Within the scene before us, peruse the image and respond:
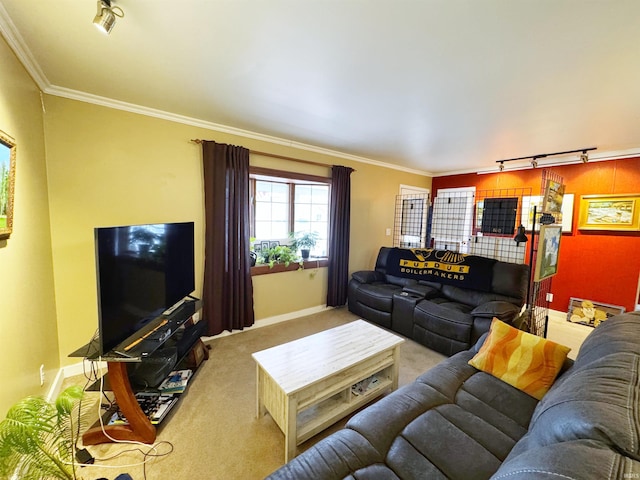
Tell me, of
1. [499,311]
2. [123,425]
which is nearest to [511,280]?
[499,311]

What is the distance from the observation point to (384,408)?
4.41ft

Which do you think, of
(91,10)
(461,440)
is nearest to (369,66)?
(91,10)

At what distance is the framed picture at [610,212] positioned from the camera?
10.7ft

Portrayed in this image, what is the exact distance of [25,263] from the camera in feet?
5.42

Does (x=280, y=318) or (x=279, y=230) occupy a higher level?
(x=279, y=230)

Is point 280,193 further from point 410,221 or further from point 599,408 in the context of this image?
point 599,408

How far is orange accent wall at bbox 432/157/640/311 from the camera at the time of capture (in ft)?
10.8

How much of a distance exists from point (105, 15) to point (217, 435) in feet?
7.99

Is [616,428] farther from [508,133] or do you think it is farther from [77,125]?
[77,125]

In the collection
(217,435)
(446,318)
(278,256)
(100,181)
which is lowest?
(217,435)

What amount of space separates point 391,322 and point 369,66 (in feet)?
9.16

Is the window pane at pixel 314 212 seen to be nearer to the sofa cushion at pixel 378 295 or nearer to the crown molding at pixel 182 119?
the crown molding at pixel 182 119

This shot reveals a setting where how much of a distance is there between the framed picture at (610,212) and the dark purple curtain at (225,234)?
468cm

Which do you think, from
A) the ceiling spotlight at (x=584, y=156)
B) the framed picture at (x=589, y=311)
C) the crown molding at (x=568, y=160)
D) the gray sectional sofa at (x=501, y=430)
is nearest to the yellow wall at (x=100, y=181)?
the gray sectional sofa at (x=501, y=430)
